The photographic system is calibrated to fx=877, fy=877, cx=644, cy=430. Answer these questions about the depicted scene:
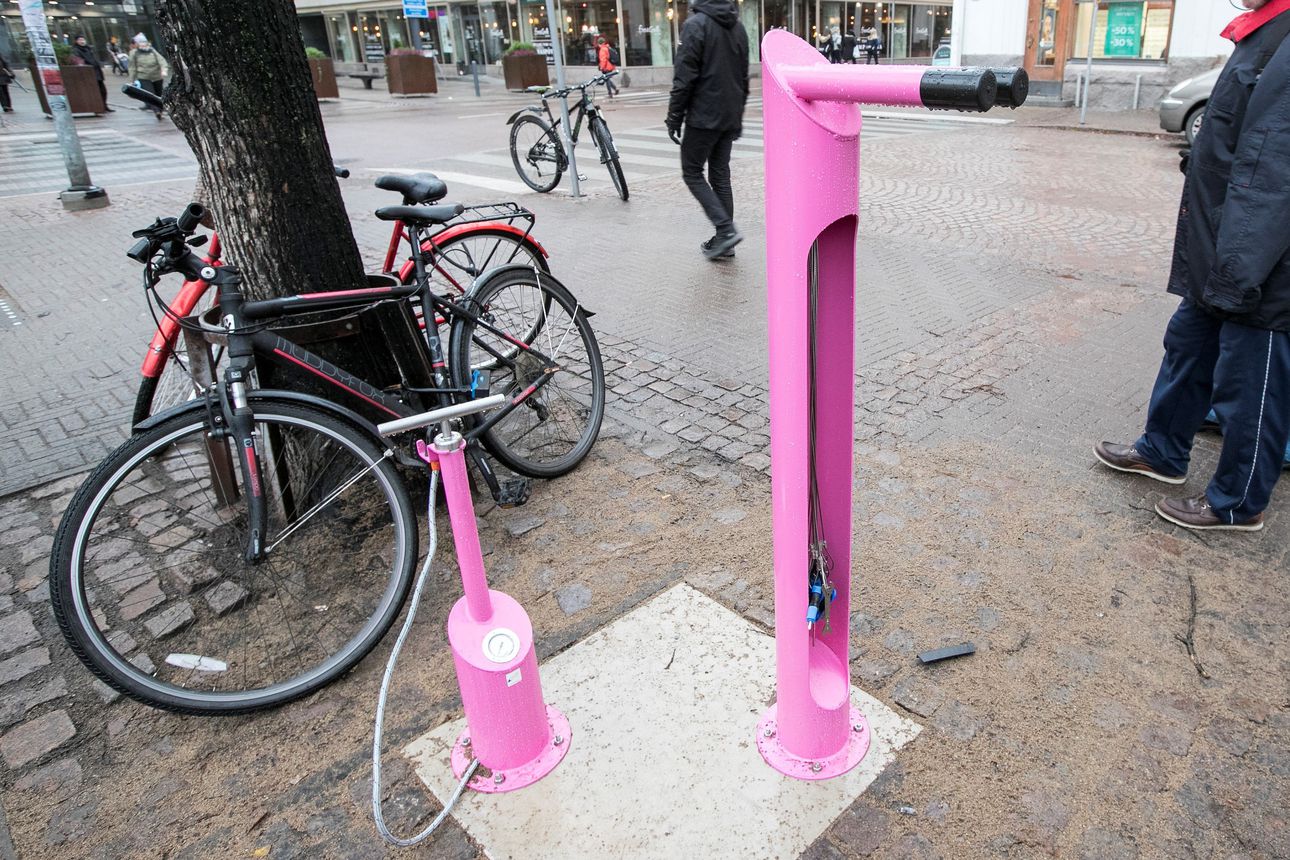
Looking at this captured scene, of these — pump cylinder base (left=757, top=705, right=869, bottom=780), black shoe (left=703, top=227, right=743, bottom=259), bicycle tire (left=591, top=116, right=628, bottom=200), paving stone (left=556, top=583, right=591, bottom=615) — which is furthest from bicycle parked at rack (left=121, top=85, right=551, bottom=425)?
bicycle tire (left=591, top=116, right=628, bottom=200)

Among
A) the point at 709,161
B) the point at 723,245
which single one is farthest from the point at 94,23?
the point at 723,245

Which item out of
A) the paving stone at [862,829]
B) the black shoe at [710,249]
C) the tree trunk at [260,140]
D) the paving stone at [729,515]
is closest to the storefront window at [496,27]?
the black shoe at [710,249]

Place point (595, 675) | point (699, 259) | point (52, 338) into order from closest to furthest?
1. point (595, 675)
2. point (52, 338)
3. point (699, 259)

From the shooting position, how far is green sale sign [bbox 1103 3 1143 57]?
55.4 feet

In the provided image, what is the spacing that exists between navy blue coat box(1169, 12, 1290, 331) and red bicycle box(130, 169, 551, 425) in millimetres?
2613

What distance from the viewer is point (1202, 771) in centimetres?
228

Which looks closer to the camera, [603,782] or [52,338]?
[603,782]

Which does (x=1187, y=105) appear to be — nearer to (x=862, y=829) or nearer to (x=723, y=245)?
(x=723, y=245)

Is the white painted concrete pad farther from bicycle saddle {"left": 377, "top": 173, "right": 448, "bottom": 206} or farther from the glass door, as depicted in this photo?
the glass door

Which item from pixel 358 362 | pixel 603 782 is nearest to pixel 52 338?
pixel 358 362

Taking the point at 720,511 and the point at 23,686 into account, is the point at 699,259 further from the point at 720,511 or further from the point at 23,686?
the point at 23,686

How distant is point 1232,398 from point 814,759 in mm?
2122

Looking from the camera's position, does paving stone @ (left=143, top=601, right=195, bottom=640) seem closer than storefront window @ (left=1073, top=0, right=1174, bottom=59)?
Yes

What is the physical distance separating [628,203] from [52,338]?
5782mm
